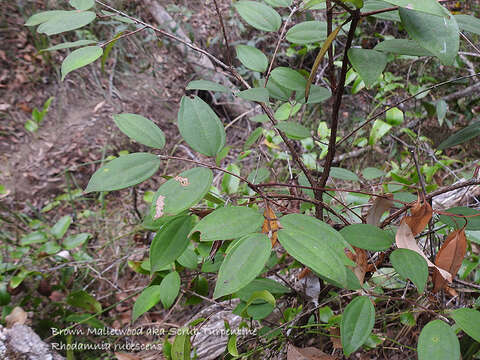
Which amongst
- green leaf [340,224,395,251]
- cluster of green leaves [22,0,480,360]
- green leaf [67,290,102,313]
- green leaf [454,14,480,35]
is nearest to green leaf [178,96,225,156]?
cluster of green leaves [22,0,480,360]

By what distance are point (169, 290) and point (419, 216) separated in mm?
465

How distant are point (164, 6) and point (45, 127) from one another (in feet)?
4.25

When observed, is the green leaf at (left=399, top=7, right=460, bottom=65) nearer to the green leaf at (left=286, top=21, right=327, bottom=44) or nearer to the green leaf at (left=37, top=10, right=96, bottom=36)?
the green leaf at (left=286, top=21, right=327, bottom=44)

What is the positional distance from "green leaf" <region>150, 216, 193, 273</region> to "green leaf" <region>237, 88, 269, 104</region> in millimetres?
214

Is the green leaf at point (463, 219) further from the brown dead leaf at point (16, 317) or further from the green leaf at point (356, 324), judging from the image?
the brown dead leaf at point (16, 317)

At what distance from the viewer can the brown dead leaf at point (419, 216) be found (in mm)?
512

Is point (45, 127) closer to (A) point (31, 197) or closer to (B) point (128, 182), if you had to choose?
(A) point (31, 197)

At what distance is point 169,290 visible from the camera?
2.17 feet

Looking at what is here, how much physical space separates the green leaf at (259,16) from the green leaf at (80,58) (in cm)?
27

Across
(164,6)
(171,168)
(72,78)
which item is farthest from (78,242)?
(164,6)

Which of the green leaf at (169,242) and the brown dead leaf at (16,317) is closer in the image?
the green leaf at (169,242)

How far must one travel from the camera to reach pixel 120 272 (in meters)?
1.43

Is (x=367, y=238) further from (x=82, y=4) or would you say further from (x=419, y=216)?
(x=82, y=4)

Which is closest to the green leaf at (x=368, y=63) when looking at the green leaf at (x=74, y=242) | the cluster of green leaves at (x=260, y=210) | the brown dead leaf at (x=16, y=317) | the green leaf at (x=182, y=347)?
the cluster of green leaves at (x=260, y=210)
